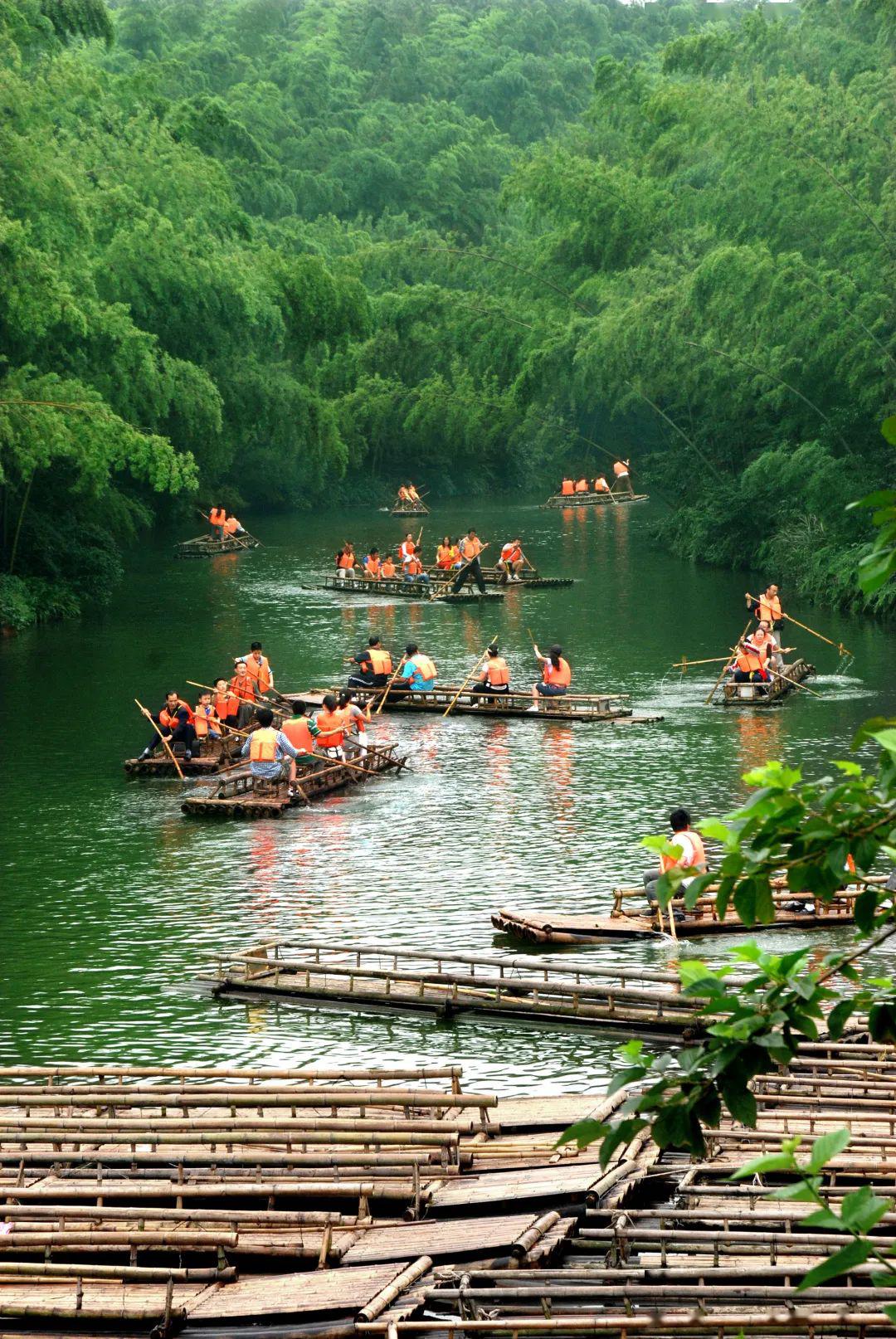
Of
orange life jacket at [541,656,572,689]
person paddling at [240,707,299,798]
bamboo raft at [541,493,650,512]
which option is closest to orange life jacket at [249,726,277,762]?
person paddling at [240,707,299,798]

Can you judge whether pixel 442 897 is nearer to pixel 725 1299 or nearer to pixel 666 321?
pixel 725 1299

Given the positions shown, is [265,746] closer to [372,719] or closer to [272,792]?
[272,792]

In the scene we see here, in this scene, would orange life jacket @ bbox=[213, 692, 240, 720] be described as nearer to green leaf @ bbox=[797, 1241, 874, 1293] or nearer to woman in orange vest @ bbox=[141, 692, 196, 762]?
woman in orange vest @ bbox=[141, 692, 196, 762]

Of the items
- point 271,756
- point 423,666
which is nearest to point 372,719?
point 423,666

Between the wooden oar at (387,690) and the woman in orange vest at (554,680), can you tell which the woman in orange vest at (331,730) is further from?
the woman in orange vest at (554,680)

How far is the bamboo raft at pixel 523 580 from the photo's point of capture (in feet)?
154

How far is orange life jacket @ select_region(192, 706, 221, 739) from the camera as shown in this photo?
2828 cm

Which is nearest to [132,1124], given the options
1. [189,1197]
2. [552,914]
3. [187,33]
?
[189,1197]

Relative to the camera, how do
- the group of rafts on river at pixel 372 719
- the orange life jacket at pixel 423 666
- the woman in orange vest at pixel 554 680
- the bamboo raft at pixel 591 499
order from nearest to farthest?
the group of rafts on river at pixel 372 719
the woman in orange vest at pixel 554 680
the orange life jacket at pixel 423 666
the bamboo raft at pixel 591 499

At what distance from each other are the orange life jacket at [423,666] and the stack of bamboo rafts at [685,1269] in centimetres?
2044

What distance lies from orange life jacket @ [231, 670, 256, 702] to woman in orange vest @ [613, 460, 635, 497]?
1696 inches

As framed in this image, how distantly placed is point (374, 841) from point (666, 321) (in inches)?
1291

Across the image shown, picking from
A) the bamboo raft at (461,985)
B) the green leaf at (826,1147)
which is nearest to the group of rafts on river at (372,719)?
the bamboo raft at (461,985)

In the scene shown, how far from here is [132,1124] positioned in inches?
484
